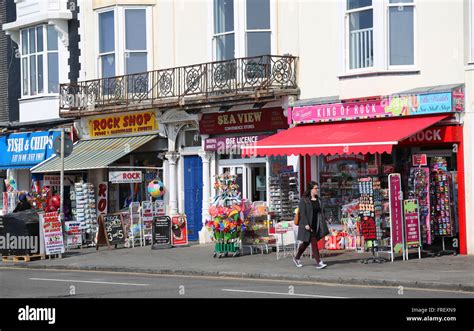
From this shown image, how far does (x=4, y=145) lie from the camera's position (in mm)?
35312

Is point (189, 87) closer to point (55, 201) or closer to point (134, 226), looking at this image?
point (134, 226)

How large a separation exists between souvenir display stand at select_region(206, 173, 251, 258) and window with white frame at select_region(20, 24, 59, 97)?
11.7 meters

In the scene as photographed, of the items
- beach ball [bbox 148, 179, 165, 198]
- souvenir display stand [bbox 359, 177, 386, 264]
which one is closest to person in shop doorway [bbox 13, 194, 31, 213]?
beach ball [bbox 148, 179, 165, 198]

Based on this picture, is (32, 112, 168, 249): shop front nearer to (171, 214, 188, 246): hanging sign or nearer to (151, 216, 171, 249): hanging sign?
(151, 216, 171, 249): hanging sign

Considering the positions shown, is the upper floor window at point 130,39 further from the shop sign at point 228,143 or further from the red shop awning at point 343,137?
the red shop awning at point 343,137

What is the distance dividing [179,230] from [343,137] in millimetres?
7091

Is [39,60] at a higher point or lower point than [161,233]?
higher

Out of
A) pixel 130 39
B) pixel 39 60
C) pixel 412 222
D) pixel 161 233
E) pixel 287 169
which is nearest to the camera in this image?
pixel 412 222

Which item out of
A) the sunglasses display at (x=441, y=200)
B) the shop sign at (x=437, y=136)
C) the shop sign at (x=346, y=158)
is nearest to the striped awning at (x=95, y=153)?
the shop sign at (x=346, y=158)

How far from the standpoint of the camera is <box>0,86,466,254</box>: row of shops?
869 inches

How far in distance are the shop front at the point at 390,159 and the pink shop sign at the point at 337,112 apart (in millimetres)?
24

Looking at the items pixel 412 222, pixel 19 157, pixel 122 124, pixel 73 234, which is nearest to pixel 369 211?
pixel 412 222

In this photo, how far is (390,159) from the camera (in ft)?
77.6
